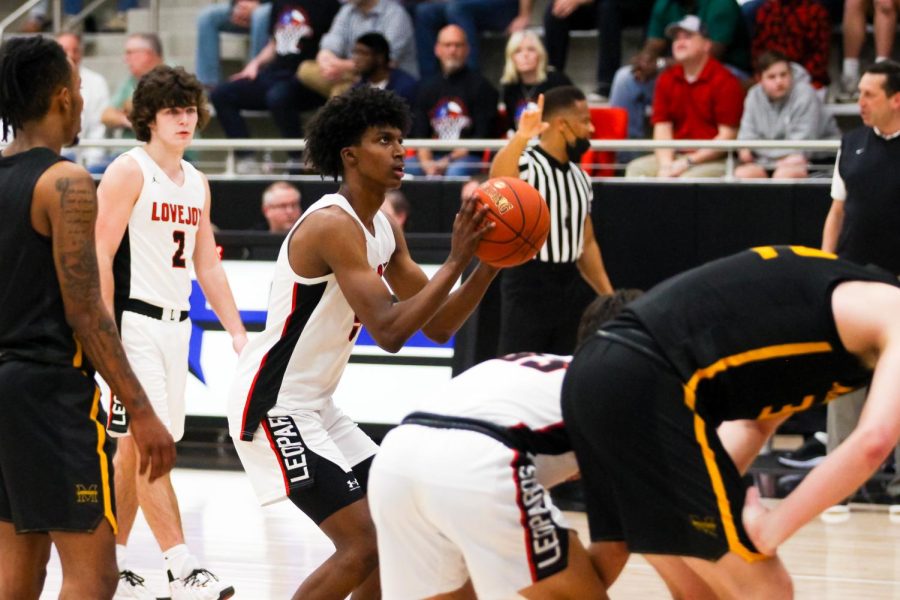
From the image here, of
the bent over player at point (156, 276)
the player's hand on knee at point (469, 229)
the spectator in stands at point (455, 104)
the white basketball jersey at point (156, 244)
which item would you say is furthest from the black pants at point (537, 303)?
the player's hand on knee at point (469, 229)

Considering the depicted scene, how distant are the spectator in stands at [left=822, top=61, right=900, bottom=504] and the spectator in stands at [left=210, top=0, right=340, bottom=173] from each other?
5127 millimetres

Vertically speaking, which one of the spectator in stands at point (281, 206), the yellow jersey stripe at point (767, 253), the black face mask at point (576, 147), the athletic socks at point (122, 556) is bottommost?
the athletic socks at point (122, 556)

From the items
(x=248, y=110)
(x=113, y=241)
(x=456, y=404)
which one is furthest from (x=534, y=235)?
(x=248, y=110)

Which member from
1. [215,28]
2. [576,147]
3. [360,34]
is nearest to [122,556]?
[576,147]

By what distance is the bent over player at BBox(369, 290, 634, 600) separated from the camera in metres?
3.15

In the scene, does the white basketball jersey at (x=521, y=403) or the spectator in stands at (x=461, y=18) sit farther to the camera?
the spectator in stands at (x=461, y=18)

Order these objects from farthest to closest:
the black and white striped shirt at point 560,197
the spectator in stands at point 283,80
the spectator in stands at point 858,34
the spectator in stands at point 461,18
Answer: the spectator in stands at point 283,80 < the spectator in stands at point 461,18 < the spectator in stands at point 858,34 < the black and white striped shirt at point 560,197

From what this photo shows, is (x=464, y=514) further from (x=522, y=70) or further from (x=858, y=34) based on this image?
(x=858, y=34)

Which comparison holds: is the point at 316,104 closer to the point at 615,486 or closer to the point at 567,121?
the point at 567,121

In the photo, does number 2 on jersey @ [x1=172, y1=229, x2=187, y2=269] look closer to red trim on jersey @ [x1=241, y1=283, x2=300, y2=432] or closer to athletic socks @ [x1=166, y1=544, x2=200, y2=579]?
athletic socks @ [x1=166, y1=544, x2=200, y2=579]

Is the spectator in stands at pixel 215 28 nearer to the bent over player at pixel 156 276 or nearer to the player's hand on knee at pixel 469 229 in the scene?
the bent over player at pixel 156 276

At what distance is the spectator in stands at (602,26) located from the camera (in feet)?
33.9

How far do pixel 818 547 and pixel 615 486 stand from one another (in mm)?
3404

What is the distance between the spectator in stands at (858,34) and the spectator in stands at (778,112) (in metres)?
0.70
